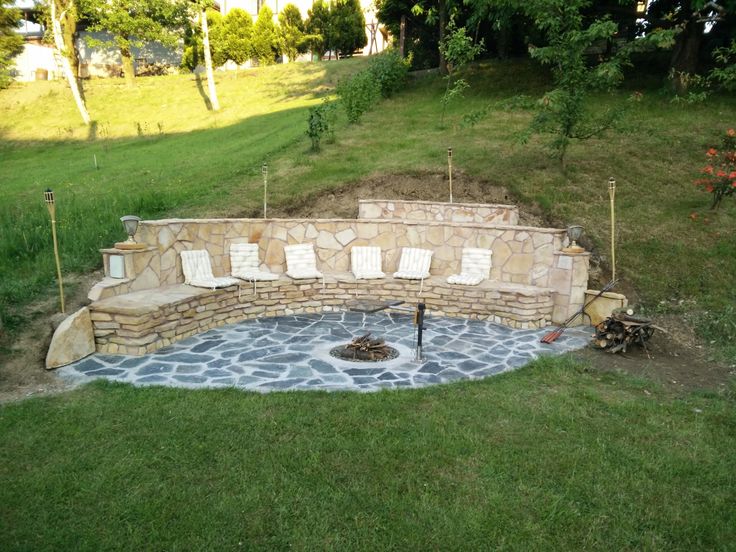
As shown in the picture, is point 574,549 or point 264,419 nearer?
point 574,549

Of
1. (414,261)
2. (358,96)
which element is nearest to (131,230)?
(414,261)

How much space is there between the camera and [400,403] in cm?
551

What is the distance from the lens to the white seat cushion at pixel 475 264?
32.3 ft

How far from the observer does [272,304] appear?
30.3ft

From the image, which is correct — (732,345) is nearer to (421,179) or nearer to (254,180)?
(421,179)

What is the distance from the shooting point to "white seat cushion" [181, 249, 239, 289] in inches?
341

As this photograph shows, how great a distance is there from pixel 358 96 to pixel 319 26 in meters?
22.9

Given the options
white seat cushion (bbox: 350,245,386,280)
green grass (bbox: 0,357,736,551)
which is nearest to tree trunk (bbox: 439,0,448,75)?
white seat cushion (bbox: 350,245,386,280)

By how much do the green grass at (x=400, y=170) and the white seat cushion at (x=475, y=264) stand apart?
2.15m

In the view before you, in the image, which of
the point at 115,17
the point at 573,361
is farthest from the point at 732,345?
the point at 115,17

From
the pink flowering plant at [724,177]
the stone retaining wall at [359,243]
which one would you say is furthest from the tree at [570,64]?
the stone retaining wall at [359,243]

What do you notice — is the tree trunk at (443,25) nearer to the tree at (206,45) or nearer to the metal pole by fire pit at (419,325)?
the tree at (206,45)

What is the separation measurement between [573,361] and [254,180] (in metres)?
9.34

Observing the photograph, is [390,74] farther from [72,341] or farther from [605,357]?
[72,341]
